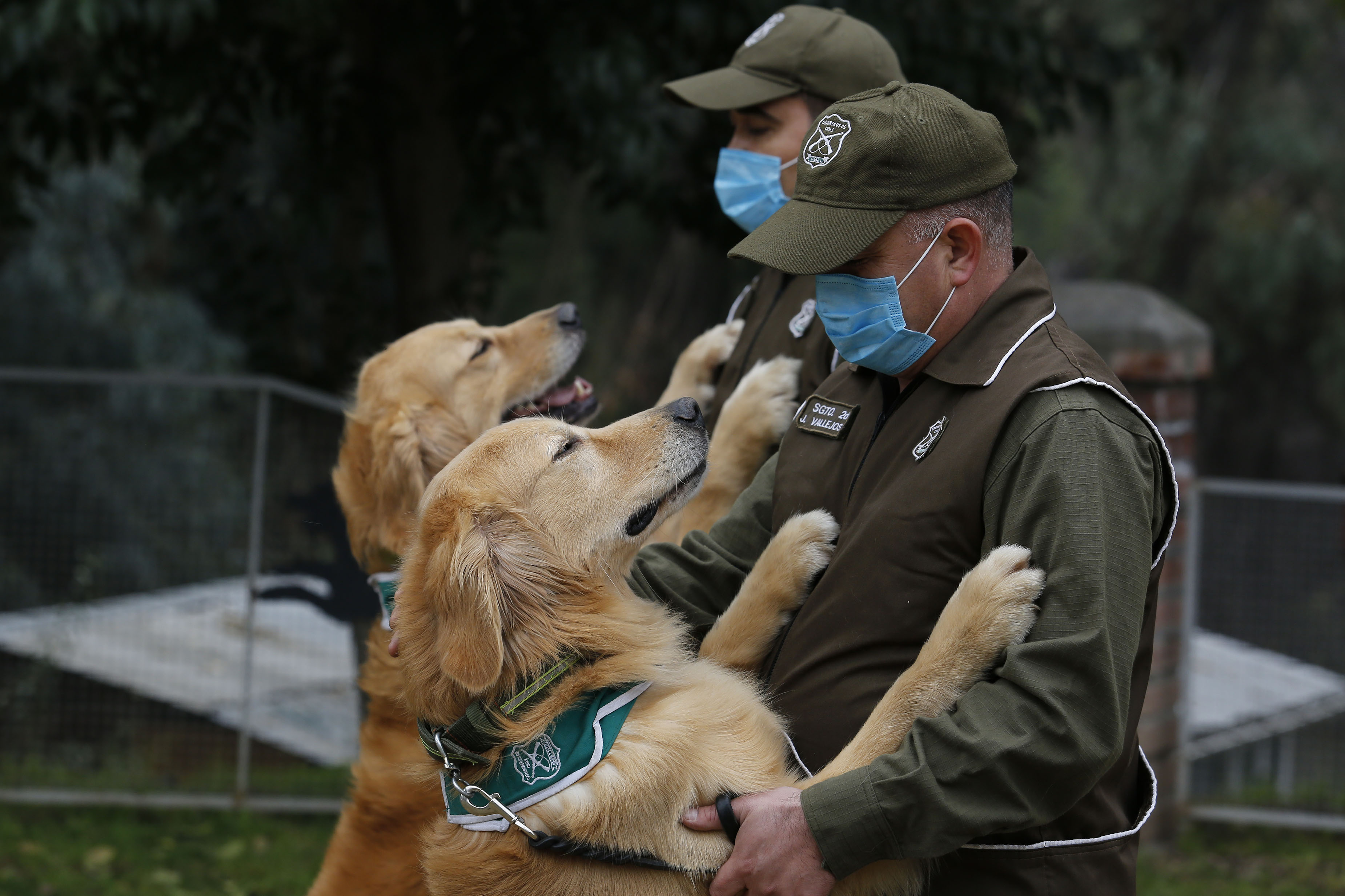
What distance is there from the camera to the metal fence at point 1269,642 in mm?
6090

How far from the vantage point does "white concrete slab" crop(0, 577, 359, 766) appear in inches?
240

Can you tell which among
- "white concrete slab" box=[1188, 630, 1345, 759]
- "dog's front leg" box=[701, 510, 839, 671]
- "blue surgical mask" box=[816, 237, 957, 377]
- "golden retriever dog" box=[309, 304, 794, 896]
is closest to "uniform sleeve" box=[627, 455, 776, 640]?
"dog's front leg" box=[701, 510, 839, 671]

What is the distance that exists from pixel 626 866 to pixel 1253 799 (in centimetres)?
535

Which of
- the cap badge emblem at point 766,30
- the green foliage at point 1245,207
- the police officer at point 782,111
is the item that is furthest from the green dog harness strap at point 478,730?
the green foliage at point 1245,207

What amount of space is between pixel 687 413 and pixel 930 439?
956 millimetres

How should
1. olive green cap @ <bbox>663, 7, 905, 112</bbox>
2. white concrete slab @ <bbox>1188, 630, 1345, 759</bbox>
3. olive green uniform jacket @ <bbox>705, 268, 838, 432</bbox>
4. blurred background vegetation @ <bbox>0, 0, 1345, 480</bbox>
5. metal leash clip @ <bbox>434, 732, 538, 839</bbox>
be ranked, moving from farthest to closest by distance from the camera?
white concrete slab @ <bbox>1188, 630, 1345, 759</bbox> → blurred background vegetation @ <bbox>0, 0, 1345, 480</bbox> → olive green cap @ <bbox>663, 7, 905, 112</bbox> → olive green uniform jacket @ <bbox>705, 268, 838, 432</bbox> → metal leash clip @ <bbox>434, 732, 538, 839</bbox>

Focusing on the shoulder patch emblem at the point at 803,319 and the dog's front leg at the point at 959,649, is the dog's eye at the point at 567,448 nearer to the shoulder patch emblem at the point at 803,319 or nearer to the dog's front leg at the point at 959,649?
the shoulder patch emblem at the point at 803,319

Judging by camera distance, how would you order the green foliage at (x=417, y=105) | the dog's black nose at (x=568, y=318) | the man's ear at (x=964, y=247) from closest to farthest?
the man's ear at (x=964, y=247) → the dog's black nose at (x=568, y=318) → the green foliage at (x=417, y=105)

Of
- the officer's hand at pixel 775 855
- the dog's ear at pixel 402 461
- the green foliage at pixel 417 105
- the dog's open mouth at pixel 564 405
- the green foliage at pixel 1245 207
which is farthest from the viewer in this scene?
the green foliage at pixel 1245 207

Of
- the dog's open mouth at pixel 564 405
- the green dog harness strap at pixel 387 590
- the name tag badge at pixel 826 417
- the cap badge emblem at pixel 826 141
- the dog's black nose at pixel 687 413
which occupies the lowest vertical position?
the green dog harness strap at pixel 387 590

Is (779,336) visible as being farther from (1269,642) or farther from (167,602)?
(1269,642)

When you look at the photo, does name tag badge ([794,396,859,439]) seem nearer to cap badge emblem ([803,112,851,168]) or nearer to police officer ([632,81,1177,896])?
police officer ([632,81,1177,896])

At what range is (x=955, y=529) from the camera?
2090 millimetres

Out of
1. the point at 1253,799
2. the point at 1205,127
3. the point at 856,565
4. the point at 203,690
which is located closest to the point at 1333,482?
the point at 1205,127
